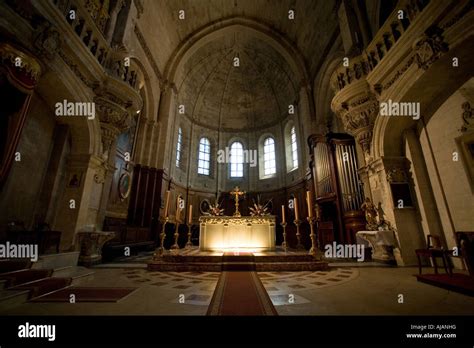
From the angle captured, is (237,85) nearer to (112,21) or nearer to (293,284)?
(112,21)

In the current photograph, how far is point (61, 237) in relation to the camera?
498 centimetres

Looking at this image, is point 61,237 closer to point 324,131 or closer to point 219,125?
point 324,131

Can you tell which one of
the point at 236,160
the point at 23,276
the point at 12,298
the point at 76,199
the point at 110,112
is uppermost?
the point at 236,160

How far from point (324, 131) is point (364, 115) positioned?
4.92 meters

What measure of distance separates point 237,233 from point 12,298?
17.9 ft

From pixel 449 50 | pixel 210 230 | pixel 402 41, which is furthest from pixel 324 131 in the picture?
pixel 210 230

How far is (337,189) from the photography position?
7477mm

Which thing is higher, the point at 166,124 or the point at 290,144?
the point at 290,144

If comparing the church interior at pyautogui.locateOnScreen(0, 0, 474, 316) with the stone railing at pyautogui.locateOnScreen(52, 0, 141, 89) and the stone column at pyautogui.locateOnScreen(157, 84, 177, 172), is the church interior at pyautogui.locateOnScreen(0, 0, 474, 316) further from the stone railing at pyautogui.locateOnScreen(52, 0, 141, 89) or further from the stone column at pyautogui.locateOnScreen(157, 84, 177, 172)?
the stone column at pyautogui.locateOnScreen(157, 84, 177, 172)

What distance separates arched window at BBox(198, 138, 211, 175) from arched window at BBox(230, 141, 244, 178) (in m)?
1.97

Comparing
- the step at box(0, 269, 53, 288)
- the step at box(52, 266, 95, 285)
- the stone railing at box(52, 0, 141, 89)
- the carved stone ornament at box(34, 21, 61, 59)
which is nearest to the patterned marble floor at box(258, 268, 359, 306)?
the step at box(52, 266, 95, 285)

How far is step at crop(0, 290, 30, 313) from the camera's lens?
231 cm

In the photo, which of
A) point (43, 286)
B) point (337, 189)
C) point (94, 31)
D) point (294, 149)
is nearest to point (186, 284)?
point (43, 286)

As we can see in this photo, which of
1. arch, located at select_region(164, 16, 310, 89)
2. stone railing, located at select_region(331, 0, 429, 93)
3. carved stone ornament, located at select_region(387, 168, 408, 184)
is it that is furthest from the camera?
arch, located at select_region(164, 16, 310, 89)
